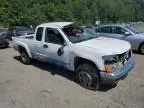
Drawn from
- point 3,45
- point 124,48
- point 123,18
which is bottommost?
point 123,18

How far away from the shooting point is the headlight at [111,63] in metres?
6.08

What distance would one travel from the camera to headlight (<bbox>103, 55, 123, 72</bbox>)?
6.08 meters

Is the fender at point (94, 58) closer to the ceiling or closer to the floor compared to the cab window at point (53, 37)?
closer to the floor

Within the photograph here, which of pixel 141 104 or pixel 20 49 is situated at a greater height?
pixel 20 49

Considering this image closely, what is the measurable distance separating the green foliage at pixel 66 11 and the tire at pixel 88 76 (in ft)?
101

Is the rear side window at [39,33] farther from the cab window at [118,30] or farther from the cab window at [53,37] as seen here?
the cab window at [118,30]

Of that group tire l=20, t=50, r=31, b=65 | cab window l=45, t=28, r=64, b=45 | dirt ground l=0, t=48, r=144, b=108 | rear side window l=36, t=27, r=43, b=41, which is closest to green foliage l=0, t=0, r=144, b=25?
tire l=20, t=50, r=31, b=65

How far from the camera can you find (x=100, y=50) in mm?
6191

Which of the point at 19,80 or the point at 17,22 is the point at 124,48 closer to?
the point at 19,80

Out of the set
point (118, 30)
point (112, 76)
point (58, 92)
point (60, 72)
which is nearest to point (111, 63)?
point (112, 76)

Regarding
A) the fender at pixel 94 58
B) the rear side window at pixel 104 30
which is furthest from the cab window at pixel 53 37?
the rear side window at pixel 104 30

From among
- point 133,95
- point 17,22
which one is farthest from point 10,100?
point 17,22

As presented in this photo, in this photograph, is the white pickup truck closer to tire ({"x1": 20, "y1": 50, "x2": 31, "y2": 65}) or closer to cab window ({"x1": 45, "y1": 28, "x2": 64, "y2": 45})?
cab window ({"x1": 45, "y1": 28, "x2": 64, "y2": 45})

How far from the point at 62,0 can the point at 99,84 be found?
59943 millimetres
